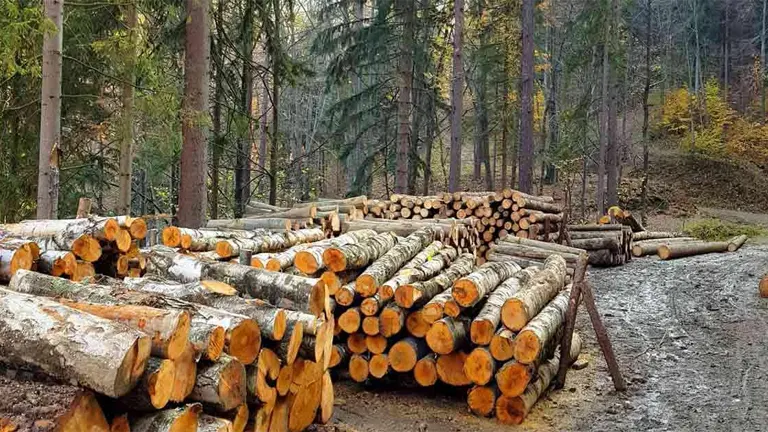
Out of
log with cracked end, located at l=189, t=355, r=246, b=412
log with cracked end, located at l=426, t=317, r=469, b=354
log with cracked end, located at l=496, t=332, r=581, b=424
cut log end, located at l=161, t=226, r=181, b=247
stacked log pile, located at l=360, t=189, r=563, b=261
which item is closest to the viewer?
log with cracked end, located at l=189, t=355, r=246, b=412

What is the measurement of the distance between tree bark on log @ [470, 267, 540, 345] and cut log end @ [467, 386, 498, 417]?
446mm

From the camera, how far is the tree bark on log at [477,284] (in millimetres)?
6035

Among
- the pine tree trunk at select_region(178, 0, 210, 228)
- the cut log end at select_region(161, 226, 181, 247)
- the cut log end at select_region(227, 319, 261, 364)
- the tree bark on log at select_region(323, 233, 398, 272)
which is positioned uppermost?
the pine tree trunk at select_region(178, 0, 210, 228)

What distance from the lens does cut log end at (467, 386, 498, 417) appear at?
18.6 feet

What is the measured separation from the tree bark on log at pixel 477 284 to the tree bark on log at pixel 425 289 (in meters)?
0.36

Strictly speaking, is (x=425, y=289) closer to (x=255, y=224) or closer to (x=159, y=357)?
(x=159, y=357)

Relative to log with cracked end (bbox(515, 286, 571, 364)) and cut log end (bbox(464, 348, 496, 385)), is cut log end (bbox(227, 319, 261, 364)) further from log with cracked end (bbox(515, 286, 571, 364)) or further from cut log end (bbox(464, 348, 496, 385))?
log with cracked end (bbox(515, 286, 571, 364))

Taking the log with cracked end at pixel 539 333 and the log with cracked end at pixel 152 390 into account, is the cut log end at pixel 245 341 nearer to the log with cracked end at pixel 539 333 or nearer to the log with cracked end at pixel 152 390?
the log with cracked end at pixel 152 390

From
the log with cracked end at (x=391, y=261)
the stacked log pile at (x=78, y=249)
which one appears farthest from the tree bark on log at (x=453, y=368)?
the stacked log pile at (x=78, y=249)

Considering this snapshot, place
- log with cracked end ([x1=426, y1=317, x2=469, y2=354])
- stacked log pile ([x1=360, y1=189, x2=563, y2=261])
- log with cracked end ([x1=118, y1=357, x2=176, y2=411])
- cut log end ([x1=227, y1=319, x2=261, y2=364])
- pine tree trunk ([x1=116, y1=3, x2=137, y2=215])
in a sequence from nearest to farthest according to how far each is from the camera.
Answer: log with cracked end ([x1=118, y1=357, x2=176, y2=411]), cut log end ([x1=227, y1=319, x2=261, y2=364]), log with cracked end ([x1=426, y1=317, x2=469, y2=354]), pine tree trunk ([x1=116, y1=3, x2=137, y2=215]), stacked log pile ([x1=360, y1=189, x2=563, y2=261])

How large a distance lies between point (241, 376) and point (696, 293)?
8.98 metres

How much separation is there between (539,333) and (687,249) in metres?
10.5

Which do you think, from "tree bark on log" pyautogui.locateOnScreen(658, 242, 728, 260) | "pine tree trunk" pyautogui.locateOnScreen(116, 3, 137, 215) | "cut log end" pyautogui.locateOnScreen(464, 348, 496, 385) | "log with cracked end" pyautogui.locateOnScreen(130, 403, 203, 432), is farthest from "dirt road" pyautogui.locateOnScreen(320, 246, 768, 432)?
"pine tree trunk" pyautogui.locateOnScreen(116, 3, 137, 215)

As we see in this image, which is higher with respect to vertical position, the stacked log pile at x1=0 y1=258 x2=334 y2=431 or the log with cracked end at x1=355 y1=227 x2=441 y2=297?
the log with cracked end at x1=355 y1=227 x2=441 y2=297
